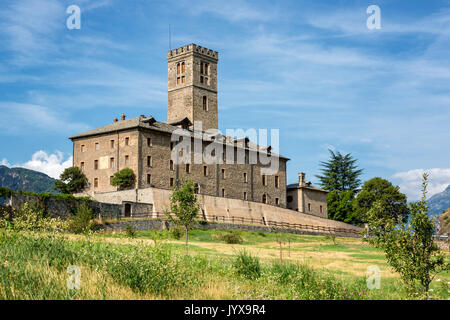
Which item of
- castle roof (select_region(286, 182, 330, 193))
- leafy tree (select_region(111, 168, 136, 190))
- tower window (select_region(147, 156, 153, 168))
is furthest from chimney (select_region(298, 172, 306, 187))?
leafy tree (select_region(111, 168, 136, 190))

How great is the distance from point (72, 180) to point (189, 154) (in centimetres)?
1300

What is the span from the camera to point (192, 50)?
67688 mm

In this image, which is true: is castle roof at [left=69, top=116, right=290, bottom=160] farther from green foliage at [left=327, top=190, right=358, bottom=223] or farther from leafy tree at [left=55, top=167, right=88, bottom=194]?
green foliage at [left=327, top=190, right=358, bottom=223]

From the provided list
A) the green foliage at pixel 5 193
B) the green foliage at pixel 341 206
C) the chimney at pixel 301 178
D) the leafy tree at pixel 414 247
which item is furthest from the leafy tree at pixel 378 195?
the leafy tree at pixel 414 247

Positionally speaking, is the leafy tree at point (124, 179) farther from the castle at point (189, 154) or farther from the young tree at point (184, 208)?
the young tree at point (184, 208)

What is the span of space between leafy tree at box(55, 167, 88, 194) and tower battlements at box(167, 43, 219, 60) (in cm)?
2188

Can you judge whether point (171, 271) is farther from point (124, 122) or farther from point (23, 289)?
point (124, 122)

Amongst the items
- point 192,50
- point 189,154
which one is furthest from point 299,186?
point 192,50

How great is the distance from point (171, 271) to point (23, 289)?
3.37 metres

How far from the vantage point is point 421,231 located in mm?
13445

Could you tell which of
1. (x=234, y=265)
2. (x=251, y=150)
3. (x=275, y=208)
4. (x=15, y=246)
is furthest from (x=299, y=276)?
(x=251, y=150)

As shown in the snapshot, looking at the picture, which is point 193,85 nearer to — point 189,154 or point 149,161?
point 189,154

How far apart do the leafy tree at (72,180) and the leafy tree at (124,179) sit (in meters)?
5.42
